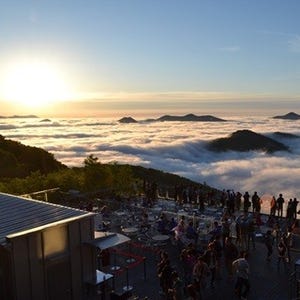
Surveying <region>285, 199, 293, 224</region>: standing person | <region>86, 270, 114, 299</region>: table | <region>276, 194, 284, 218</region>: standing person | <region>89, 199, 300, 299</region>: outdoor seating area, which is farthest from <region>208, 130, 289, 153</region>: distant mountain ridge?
<region>86, 270, 114, 299</region>: table

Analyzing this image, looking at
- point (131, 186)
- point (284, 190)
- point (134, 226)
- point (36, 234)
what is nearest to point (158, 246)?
point (134, 226)

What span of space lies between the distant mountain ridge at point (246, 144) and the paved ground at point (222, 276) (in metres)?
127

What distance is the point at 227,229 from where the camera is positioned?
1572 centimetres

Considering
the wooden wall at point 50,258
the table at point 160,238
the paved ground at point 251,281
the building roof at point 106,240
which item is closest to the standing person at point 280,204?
the paved ground at point 251,281

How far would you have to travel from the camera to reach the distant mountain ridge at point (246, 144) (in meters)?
148

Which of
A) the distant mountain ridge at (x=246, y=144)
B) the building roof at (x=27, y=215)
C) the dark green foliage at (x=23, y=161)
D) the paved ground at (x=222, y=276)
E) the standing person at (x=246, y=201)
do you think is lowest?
the distant mountain ridge at (x=246, y=144)

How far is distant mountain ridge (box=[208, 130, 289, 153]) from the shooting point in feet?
485

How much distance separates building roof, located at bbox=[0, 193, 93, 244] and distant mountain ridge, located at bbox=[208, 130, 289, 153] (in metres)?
131

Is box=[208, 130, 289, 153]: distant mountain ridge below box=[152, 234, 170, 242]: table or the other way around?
below

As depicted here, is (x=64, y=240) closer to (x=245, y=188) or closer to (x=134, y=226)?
(x=134, y=226)

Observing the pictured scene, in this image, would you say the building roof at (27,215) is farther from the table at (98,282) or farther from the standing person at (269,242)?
the standing person at (269,242)

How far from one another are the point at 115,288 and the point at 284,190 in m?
69.7

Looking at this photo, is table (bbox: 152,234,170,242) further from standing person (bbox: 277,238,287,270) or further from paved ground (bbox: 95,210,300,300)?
standing person (bbox: 277,238,287,270)

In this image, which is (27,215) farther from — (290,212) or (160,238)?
(290,212)
